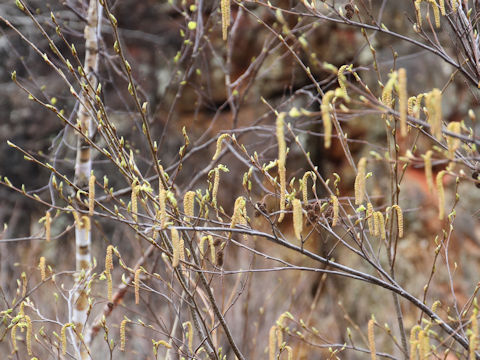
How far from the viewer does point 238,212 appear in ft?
6.35

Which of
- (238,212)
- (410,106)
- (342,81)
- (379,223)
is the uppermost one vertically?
(342,81)

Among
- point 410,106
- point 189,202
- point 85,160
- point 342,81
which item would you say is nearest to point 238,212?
point 189,202

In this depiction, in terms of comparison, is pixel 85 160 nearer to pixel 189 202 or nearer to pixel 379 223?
pixel 189 202

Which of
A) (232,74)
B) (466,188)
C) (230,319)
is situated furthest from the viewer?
(232,74)

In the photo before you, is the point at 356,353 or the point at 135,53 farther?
the point at 135,53

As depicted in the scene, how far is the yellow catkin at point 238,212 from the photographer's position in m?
1.91

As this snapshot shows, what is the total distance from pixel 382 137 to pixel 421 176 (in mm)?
876

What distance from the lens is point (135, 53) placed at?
29.5 feet

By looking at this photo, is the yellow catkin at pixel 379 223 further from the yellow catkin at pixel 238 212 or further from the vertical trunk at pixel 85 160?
the vertical trunk at pixel 85 160

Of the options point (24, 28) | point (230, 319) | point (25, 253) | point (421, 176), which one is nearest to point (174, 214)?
point (230, 319)

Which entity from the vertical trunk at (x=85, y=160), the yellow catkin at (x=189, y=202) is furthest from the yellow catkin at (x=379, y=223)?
the vertical trunk at (x=85, y=160)

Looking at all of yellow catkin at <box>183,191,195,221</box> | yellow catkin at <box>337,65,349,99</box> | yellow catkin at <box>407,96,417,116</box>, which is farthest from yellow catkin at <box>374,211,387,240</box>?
yellow catkin at <box>183,191,195,221</box>

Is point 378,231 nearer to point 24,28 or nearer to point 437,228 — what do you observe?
point 437,228

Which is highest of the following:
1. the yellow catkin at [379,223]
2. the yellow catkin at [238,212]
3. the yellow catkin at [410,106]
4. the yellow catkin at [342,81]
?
the yellow catkin at [342,81]
